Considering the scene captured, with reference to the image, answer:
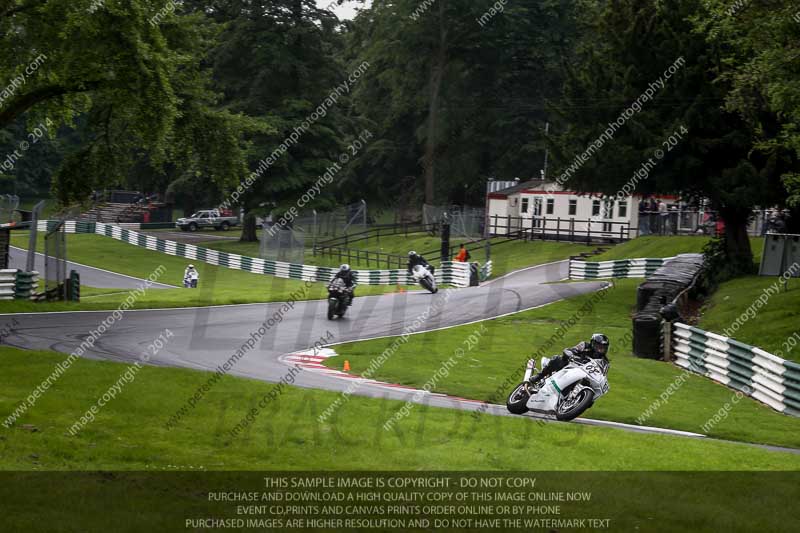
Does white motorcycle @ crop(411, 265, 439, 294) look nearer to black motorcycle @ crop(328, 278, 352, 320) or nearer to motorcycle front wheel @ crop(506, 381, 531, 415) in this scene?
black motorcycle @ crop(328, 278, 352, 320)

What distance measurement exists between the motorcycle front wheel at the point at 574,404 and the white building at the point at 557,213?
39244mm

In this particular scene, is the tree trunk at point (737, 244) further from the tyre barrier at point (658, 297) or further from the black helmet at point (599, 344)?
the black helmet at point (599, 344)

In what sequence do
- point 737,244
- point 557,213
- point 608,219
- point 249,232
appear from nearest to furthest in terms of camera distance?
point 737,244 → point 608,219 → point 557,213 → point 249,232

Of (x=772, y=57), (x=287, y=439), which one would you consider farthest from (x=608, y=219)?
(x=287, y=439)

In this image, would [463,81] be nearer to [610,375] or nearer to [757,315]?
[757,315]

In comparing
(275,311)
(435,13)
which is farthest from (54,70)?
(435,13)

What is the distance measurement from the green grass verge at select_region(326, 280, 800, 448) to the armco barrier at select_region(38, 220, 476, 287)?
14.3m

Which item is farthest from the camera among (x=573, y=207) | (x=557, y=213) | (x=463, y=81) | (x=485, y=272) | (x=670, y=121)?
(x=463, y=81)

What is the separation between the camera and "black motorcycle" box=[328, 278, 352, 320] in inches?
1083

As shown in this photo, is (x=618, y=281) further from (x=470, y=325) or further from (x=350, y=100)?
(x=350, y=100)

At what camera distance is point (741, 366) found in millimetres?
19875

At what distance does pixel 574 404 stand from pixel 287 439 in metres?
4.24

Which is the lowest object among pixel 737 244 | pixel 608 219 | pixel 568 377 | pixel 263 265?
pixel 263 265

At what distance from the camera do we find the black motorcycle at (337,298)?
27.5 m
